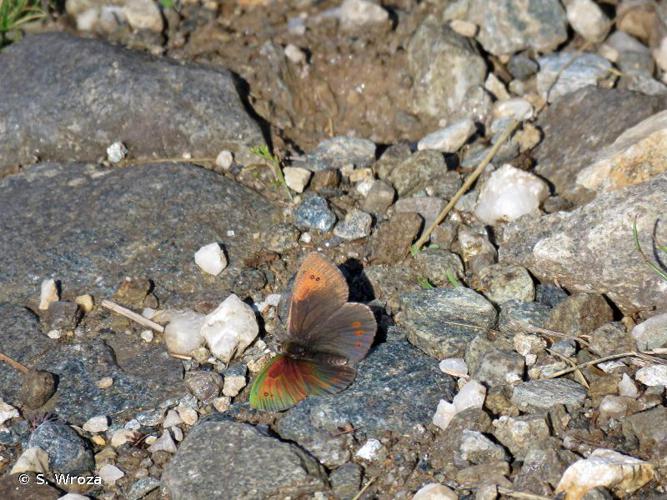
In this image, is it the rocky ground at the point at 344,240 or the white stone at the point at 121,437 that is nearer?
the rocky ground at the point at 344,240

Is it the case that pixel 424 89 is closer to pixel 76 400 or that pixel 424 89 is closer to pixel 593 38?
pixel 593 38

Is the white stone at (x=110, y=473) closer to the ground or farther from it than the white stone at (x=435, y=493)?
closer to the ground

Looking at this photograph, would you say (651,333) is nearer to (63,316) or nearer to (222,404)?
(222,404)

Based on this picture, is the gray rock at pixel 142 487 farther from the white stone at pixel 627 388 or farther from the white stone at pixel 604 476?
the white stone at pixel 627 388

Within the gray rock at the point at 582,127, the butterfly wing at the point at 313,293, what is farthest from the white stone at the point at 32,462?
the gray rock at the point at 582,127

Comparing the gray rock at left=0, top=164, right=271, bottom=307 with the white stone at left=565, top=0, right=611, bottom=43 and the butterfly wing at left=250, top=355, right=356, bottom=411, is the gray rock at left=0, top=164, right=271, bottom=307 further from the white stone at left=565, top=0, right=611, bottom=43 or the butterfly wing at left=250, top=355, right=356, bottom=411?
the white stone at left=565, top=0, right=611, bottom=43

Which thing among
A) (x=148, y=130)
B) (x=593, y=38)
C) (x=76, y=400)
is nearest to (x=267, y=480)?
(x=76, y=400)

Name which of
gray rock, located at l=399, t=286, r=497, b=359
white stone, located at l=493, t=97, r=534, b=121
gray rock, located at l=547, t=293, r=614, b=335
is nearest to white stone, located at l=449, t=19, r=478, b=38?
white stone, located at l=493, t=97, r=534, b=121
